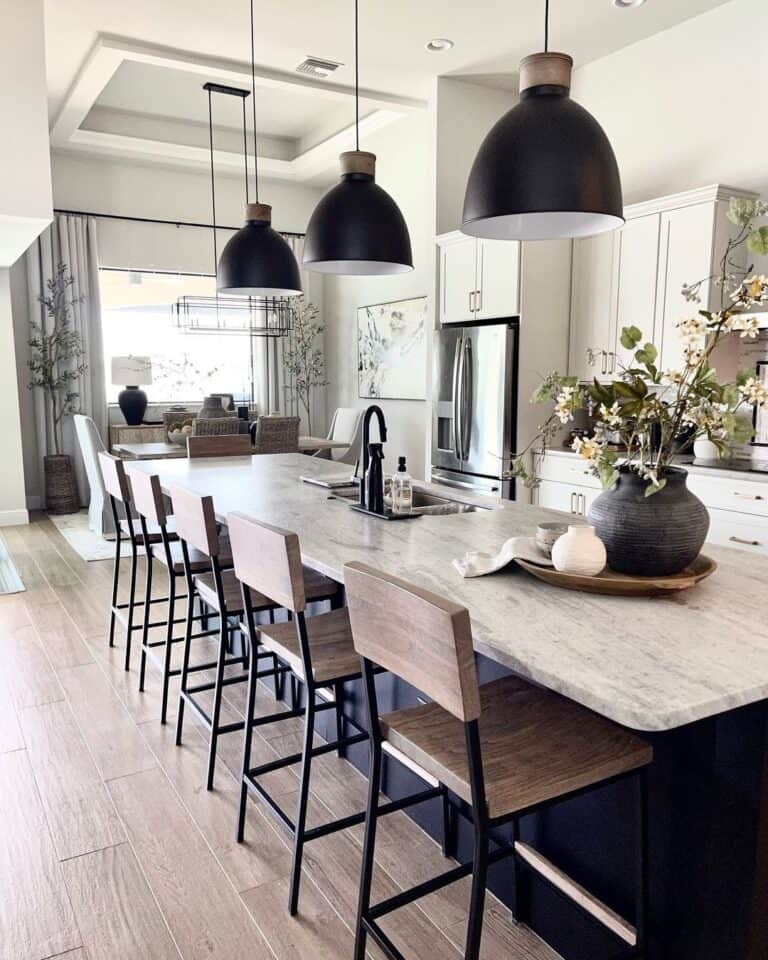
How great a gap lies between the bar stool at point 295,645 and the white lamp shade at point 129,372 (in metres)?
5.42

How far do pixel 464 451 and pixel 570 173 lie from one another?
11.0 feet

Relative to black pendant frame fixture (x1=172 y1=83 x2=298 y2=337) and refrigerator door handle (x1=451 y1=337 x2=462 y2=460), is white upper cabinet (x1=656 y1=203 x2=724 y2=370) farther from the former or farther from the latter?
black pendant frame fixture (x1=172 y1=83 x2=298 y2=337)

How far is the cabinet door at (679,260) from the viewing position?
3.81m

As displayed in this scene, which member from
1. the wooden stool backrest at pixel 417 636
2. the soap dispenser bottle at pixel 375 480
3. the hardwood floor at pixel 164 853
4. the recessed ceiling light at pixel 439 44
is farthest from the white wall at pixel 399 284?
the wooden stool backrest at pixel 417 636

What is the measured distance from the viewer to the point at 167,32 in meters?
4.41

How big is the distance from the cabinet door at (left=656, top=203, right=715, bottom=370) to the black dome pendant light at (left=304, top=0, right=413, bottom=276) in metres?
1.79

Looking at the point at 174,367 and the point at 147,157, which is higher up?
the point at 147,157

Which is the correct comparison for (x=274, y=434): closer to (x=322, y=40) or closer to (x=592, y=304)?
(x=592, y=304)

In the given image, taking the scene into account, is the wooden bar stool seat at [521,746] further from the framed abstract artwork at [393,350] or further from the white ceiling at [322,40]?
the framed abstract artwork at [393,350]

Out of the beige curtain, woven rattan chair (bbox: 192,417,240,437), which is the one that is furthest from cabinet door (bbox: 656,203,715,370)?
the beige curtain

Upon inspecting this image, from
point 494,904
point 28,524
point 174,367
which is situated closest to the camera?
point 494,904

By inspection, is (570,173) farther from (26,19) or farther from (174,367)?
(174,367)

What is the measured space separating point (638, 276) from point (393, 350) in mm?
3377

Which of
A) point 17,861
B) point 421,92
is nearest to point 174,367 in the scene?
point 421,92
